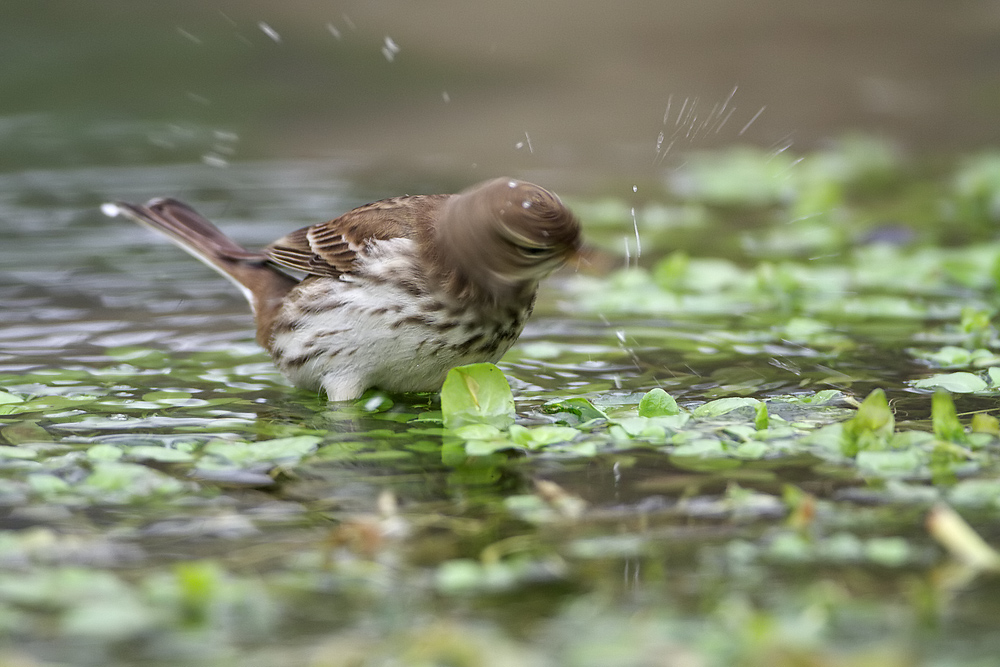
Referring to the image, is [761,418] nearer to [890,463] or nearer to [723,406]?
[723,406]

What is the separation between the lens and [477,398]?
18.0ft

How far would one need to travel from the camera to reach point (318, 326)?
616cm

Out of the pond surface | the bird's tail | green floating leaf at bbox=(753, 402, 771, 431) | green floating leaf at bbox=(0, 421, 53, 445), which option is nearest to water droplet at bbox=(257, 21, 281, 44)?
the pond surface

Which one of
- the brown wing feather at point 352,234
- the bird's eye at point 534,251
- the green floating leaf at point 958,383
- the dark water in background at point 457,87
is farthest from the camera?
the dark water in background at point 457,87

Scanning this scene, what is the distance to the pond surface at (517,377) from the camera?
3533mm

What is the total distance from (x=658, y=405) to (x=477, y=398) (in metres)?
0.82

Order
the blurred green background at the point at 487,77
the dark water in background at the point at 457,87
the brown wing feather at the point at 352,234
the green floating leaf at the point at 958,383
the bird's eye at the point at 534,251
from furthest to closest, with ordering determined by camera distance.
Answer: the blurred green background at the point at 487,77
the dark water in background at the point at 457,87
the brown wing feather at the point at 352,234
the green floating leaf at the point at 958,383
the bird's eye at the point at 534,251

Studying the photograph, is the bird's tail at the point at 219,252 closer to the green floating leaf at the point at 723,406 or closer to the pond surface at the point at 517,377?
the pond surface at the point at 517,377

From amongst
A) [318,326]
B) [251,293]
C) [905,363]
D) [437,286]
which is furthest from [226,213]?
[905,363]

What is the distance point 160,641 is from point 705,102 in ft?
43.0

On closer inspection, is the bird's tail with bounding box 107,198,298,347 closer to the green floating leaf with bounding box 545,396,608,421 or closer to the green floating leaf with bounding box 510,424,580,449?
the green floating leaf with bounding box 545,396,608,421

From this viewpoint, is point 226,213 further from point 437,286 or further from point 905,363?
point 905,363

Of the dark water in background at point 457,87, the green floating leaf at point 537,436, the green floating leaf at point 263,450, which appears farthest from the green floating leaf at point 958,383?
the dark water in background at point 457,87

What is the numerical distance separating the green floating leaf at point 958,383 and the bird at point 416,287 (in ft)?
6.79
